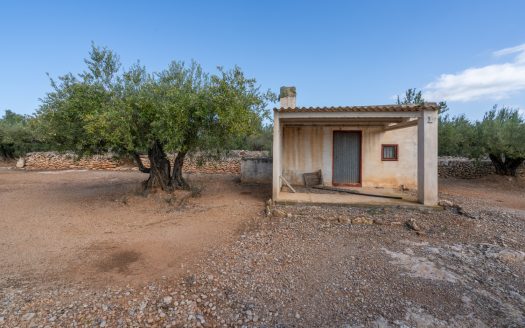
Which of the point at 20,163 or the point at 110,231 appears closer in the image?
the point at 110,231

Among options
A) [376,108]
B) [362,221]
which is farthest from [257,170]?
[362,221]

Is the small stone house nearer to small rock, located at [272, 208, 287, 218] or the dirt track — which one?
the dirt track

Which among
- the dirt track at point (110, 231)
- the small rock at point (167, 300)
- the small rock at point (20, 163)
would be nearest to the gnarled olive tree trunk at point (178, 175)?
the dirt track at point (110, 231)

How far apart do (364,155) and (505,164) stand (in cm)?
797

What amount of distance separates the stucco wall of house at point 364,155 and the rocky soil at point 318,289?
5024mm

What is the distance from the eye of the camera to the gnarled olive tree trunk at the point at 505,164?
480 inches

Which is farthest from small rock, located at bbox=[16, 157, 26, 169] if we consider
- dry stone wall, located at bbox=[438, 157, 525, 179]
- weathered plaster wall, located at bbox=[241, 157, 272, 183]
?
dry stone wall, located at bbox=[438, 157, 525, 179]

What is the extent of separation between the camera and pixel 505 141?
10500mm

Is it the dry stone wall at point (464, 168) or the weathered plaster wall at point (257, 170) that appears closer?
the weathered plaster wall at point (257, 170)

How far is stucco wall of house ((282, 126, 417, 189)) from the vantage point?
1008 cm

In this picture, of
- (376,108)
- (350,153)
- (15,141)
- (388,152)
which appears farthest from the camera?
(15,141)

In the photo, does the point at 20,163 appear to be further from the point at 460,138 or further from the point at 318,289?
the point at 460,138

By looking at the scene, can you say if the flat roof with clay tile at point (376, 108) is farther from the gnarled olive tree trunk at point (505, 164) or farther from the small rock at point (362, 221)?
the gnarled olive tree trunk at point (505, 164)

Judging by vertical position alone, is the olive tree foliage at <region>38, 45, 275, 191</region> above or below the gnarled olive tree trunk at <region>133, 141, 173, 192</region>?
above
